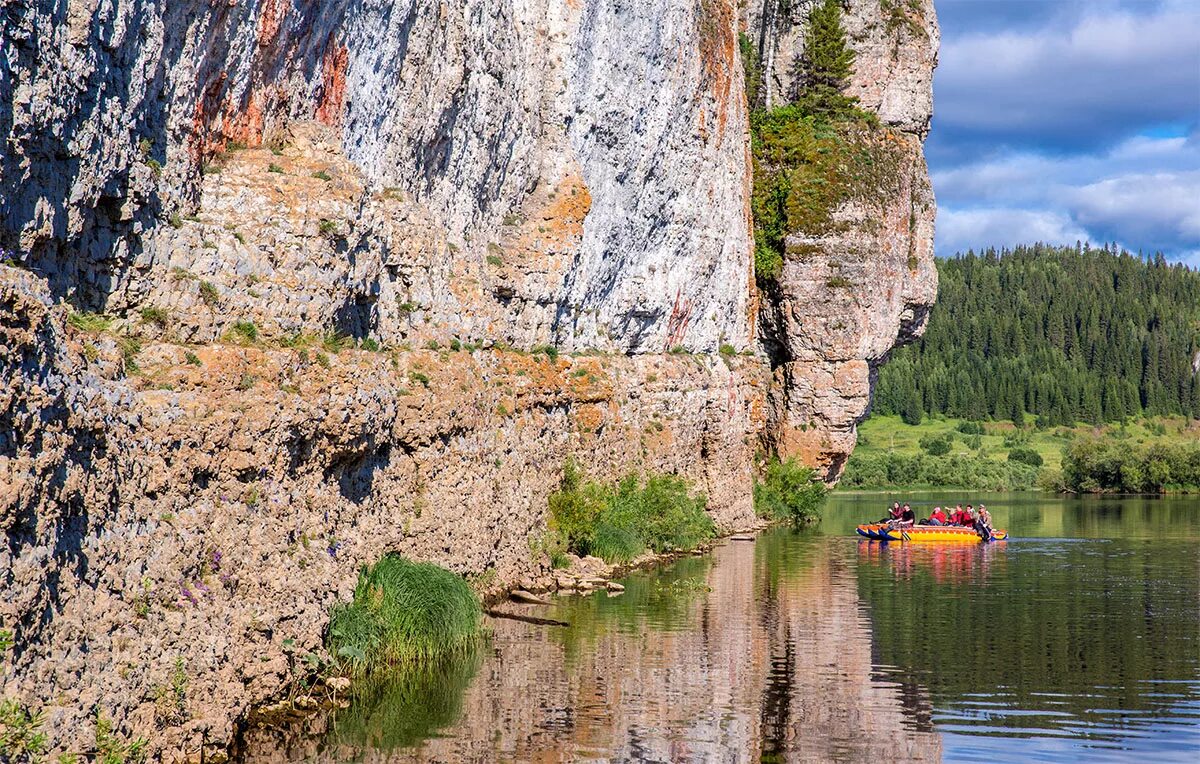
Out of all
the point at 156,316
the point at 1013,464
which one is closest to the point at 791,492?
the point at 156,316

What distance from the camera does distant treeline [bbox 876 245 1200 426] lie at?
164125 mm

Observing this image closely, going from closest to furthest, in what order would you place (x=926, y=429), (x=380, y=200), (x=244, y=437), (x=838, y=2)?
(x=244, y=437) → (x=380, y=200) → (x=838, y=2) → (x=926, y=429)

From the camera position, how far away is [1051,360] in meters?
180

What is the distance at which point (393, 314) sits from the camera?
76.0 ft

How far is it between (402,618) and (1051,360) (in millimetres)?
171428

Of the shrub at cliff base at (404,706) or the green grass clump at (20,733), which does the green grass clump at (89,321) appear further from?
the shrub at cliff base at (404,706)

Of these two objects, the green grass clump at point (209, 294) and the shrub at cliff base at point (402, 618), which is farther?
the shrub at cliff base at point (402, 618)

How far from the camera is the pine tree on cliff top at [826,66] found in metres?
59.8

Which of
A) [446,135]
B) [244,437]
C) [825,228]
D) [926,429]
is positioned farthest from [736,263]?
[926,429]

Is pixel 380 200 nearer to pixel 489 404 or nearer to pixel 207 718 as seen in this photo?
pixel 489 404

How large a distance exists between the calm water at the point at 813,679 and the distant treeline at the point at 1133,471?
2682 inches

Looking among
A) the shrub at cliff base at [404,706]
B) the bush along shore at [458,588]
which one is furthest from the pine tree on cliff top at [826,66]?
the shrub at cliff base at [404,706]

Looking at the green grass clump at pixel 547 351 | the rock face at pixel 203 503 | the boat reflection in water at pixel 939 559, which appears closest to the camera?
the rock face at pixel 203 503

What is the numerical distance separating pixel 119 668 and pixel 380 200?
1182 cm
